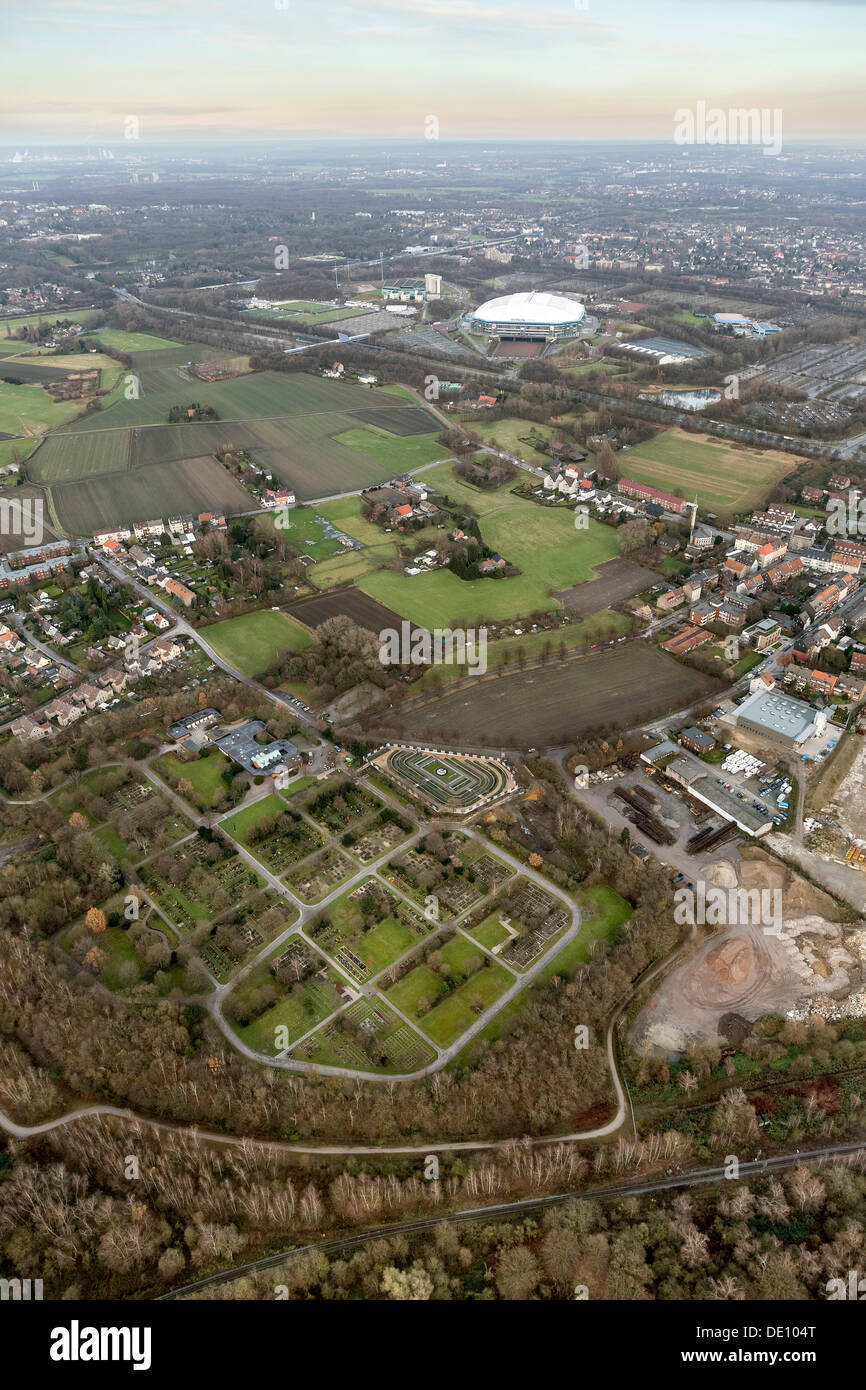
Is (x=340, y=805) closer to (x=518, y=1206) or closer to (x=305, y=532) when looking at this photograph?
(x=518, y=1206)

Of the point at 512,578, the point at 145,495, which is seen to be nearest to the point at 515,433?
the point at 512,578

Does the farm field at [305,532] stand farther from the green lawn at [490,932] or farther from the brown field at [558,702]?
the green lawn at [490,932]

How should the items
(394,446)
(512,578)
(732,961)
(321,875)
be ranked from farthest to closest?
(394,446) → (512,578) → (321,875) → (732,961)

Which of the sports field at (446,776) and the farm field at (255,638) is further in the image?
the farm field at (255,638)

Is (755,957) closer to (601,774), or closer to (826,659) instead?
(601,774)

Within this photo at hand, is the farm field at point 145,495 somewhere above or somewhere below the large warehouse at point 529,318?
below

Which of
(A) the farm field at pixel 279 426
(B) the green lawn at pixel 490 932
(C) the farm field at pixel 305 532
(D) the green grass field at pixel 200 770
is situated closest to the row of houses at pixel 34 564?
(A) the farm field at pixel 279 426
